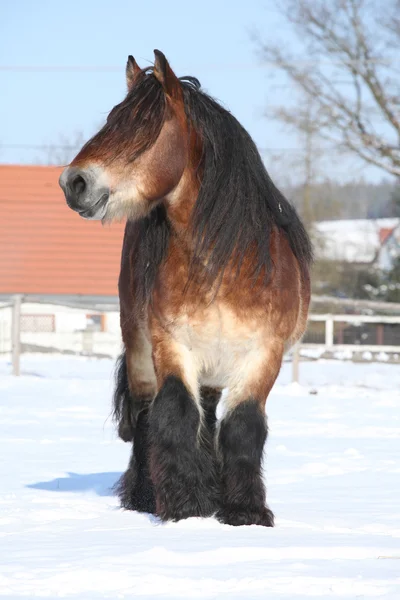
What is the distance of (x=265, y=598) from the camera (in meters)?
2.95

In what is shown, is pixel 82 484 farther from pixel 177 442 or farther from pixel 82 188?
pixel 82 188

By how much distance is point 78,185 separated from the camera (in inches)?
163

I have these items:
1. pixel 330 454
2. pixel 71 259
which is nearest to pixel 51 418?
pixel 330 454

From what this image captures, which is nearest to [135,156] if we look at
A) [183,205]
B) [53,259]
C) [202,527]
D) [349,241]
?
[183,205]

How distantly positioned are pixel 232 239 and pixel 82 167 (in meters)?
0.78

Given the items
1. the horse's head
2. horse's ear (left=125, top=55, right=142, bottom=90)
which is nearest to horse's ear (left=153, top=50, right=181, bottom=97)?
the horse's head

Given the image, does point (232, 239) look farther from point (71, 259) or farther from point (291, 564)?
point (71, 259)

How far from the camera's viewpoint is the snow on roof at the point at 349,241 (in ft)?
131

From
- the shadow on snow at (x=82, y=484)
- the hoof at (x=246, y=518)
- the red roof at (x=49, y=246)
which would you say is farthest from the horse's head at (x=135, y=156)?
the red roof at (x=49, y=246)

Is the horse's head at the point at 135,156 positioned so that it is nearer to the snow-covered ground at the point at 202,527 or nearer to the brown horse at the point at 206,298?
the brown horse at the point at 206,298

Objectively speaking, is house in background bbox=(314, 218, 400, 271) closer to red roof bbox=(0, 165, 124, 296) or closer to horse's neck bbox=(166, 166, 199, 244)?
red roof bbox=(0, 165, 124, 296)

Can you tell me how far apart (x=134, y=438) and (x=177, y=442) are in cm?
98

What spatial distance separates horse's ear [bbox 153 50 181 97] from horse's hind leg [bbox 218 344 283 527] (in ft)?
4.06

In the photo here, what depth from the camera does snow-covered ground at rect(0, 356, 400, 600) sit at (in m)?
3.12
